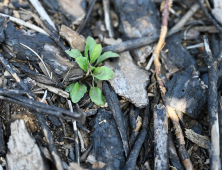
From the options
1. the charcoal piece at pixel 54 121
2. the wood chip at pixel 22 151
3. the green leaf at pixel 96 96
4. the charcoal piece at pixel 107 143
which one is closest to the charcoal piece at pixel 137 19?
the green leaf at pixel 96 96

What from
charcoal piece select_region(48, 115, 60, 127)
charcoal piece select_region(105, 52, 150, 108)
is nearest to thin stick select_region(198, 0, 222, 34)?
charcoal piece select_region(105, 52, 150, 108)

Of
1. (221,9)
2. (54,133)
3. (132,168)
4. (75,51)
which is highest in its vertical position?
(221,9)

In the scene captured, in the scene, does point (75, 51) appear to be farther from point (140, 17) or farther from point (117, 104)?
point (140, 17)

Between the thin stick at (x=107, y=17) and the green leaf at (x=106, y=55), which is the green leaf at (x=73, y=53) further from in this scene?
the thin stick at (x=107, y=17)

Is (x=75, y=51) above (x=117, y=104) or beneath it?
above

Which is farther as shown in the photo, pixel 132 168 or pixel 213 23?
pixel 213 23

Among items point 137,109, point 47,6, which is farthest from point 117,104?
point 47,6

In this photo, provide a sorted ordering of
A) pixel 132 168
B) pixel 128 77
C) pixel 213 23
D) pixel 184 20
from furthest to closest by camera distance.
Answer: pixel 184 20, pixel 213 23, pixel 128 77, pixel 132 168

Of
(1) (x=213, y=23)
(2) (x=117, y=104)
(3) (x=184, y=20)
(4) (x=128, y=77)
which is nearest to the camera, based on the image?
(2) (x=117, y=104)
